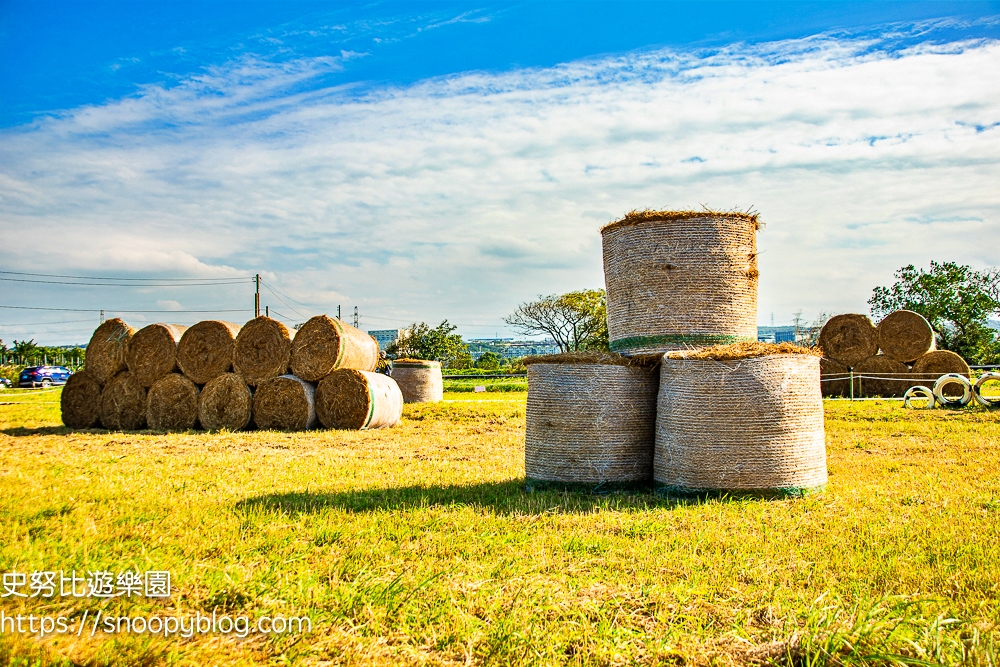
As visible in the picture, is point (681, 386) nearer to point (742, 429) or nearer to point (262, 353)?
point (742, 429)

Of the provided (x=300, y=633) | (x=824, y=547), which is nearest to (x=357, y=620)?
(x=300, y=633)

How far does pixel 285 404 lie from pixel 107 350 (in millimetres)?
4310

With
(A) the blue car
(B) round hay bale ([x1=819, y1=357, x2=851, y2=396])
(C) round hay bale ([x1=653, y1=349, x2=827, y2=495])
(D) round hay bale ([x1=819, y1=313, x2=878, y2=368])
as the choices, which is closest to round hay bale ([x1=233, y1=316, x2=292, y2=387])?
(C) round hay bale ([x1=653, y1=349, x2=827, y2=495])

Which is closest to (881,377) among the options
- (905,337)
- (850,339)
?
(905,337)

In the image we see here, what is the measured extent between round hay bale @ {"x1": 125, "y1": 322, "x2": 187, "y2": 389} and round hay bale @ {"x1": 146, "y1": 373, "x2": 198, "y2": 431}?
0.30 metres

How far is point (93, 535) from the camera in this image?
5.35 m

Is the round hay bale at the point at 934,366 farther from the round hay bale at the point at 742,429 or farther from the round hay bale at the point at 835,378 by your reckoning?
the round hay bale at the point at 742,429

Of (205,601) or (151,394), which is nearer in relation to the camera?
(205,601)

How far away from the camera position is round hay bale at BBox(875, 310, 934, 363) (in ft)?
72.0

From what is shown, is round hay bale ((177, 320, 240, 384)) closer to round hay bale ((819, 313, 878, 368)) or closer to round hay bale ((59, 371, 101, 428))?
round hay bale ((59, 371, 101, 428))

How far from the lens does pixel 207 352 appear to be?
14.8 meters

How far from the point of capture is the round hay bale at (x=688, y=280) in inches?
297

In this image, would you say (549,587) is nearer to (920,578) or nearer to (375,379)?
(920,578)

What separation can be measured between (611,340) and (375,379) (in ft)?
25.4
